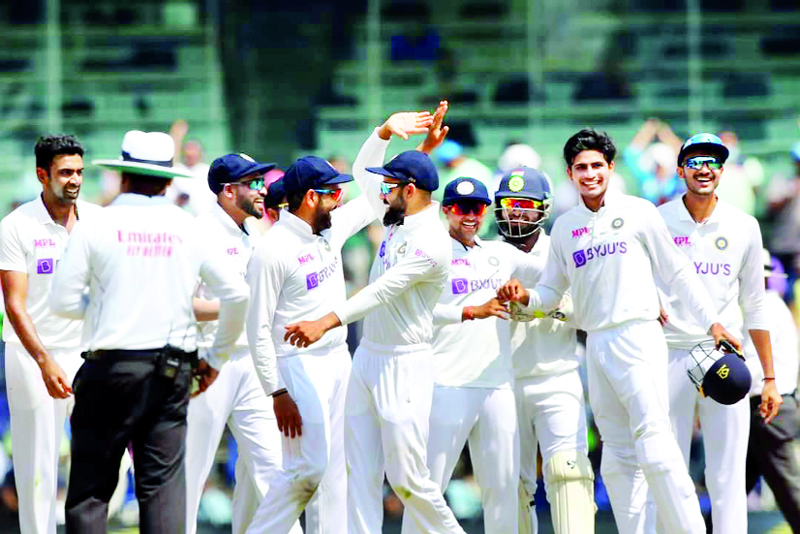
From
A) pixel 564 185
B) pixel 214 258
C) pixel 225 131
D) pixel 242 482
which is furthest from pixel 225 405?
pixel 225 131

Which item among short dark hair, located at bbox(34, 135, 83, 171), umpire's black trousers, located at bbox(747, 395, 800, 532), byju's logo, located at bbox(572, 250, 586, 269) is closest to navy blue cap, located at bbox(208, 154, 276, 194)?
short dark hair, located at bbox(34, 135, 83, 171)

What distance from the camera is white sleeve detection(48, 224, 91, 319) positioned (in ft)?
19.8

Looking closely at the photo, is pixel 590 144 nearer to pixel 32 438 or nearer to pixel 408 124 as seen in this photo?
pixel 408 124

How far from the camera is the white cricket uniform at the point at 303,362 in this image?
707 centimetres

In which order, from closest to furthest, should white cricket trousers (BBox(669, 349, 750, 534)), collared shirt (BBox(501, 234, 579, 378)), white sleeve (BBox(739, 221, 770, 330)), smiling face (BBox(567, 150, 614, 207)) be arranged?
smiling face (BBox(567, 150, 614, 207)) < white cricket trousers (BBox(669, 349, 750, 534)) < white sleeve (BBox(739, 221, 770, 330)) < collared shirt (BBox(501, 234, 579, 378))

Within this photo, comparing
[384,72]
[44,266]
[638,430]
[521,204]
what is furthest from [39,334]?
[384,72]

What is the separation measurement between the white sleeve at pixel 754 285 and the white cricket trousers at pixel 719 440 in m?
0.41

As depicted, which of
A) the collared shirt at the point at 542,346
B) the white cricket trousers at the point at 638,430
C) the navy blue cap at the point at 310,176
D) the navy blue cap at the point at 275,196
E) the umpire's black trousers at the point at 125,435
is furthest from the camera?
the navy blue cap at the point at 275,196

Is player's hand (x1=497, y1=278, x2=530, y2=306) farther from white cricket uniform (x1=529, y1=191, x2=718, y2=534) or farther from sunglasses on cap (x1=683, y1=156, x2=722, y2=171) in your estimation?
sunglasses on cap (x1=683, y1=156, x2=722, y2=171)

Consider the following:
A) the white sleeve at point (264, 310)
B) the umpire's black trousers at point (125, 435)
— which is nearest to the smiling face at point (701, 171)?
the white sleeve at point (264, 310)

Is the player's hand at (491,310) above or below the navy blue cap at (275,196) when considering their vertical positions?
below

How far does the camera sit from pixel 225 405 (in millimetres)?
7734

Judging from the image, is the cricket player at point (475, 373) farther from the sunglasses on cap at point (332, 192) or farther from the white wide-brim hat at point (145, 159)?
the white wide-brim hat at point (145, 159)

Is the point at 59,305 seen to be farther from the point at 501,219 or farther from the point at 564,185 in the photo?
the point at 564,185
